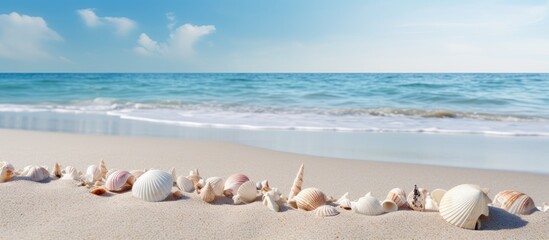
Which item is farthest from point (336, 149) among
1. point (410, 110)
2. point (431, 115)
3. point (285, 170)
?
point (410, 110)

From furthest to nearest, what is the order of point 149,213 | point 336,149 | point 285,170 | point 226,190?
point 336,149, point 285,170, point 226,190, point 149,213

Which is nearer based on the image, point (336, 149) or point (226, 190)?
point (226, 190)

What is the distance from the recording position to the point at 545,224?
206 cm

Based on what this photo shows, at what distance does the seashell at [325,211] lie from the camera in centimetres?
214

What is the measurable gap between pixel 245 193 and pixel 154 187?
43cm

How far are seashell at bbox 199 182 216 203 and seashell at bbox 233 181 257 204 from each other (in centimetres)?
11

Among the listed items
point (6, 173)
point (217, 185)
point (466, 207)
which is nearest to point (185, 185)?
point (217, 185)

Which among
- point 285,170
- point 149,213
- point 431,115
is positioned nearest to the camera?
point 149,213

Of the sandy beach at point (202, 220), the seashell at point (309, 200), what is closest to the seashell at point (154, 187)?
the sandy beach at point (202, 220)

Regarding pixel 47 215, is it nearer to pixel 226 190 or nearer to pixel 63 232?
pixel 63 232

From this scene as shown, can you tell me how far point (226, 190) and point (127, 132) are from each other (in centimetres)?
486

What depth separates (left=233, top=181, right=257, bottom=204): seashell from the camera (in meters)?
2.32

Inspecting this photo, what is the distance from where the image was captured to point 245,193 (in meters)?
2.33

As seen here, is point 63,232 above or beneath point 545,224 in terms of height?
beneath
